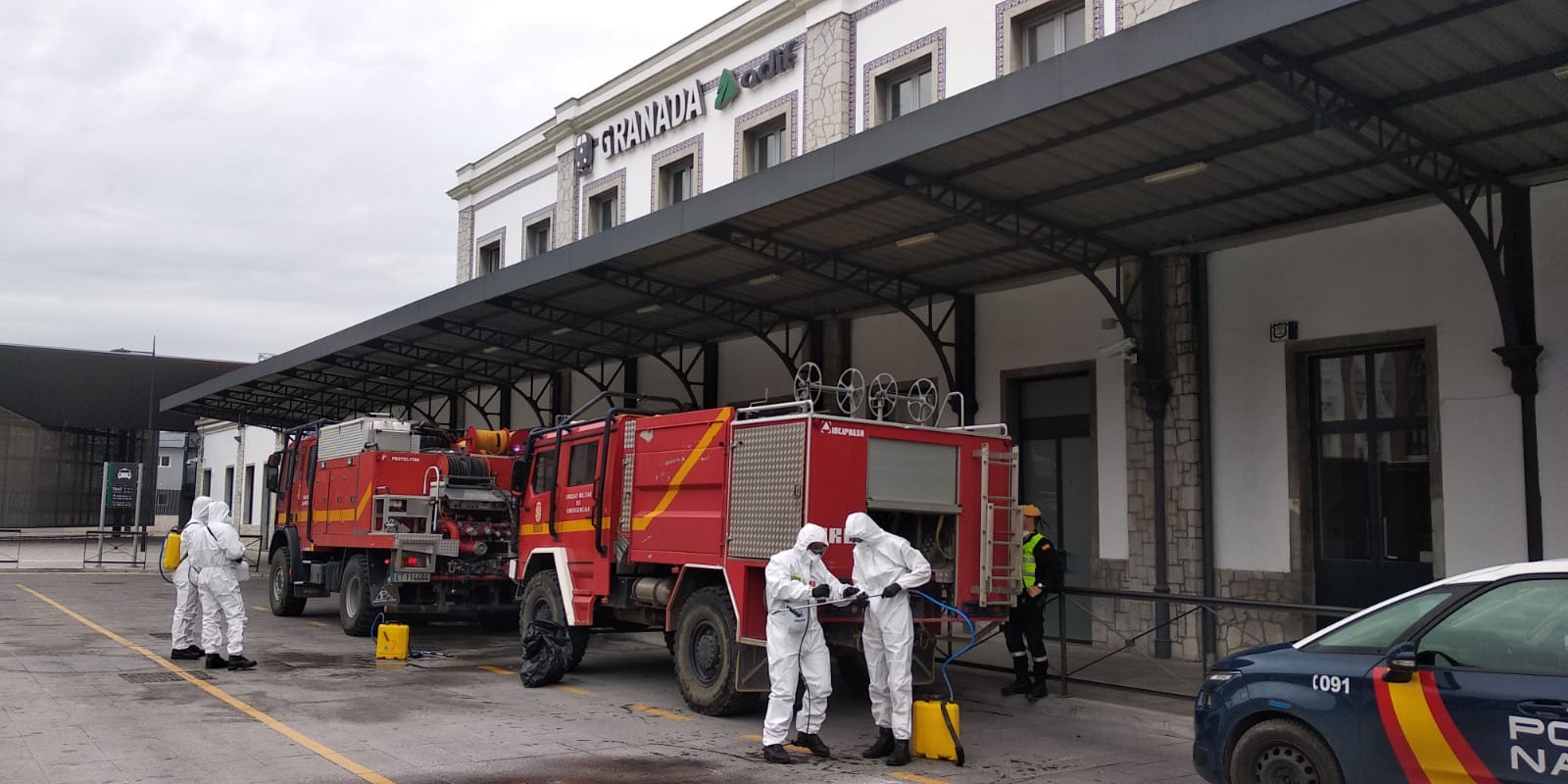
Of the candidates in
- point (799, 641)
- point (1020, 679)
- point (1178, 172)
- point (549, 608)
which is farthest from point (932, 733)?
point (1178, 172)

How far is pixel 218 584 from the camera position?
42.7 ft

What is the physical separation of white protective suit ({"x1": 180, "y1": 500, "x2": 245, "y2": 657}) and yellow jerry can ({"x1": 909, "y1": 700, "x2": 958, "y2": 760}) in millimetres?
7805

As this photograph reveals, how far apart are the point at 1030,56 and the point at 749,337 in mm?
7169

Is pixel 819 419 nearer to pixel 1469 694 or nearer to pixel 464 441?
pixel 1469 694

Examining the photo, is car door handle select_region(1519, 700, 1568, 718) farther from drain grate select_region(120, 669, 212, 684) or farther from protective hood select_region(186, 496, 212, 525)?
protective hood select_region(186, 496, 212, 525)

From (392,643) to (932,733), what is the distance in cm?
805

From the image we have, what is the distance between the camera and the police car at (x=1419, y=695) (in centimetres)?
578

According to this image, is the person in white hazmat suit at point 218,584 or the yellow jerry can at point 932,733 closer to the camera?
the yellow jerry can at point 932,733

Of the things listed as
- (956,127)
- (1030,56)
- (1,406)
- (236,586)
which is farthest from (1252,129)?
(1,406)

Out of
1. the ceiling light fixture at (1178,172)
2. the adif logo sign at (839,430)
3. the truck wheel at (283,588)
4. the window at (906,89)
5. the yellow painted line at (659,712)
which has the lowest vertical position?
the yellow painted line at (659,712)

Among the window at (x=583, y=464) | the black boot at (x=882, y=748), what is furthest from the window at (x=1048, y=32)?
the black boot at (x=882, y=748)

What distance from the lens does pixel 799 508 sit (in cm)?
979

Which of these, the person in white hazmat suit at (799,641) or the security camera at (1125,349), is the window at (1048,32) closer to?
the security camera at (1125,349)

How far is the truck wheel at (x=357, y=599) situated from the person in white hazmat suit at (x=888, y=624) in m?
10.0
